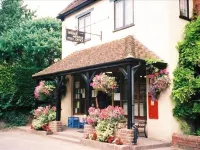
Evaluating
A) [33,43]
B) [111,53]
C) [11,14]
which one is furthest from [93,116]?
[11,14]

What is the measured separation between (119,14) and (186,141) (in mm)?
6841

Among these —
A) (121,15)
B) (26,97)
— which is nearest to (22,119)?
(26,97)

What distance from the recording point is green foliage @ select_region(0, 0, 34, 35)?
93.1 feet

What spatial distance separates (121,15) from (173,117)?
5.56m

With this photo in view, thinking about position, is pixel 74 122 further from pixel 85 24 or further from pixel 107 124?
pixel 107 124

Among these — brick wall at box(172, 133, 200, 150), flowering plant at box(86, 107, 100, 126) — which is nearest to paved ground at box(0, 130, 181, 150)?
brick wall at box(172, 133, 200, 150)

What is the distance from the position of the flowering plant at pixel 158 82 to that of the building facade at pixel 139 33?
9.8 inches

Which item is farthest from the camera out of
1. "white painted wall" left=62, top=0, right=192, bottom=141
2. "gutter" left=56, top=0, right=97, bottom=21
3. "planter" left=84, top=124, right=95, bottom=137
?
"gutter" left=56, top=0, right=97, bottom=21

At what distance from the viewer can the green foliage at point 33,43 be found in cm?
2220

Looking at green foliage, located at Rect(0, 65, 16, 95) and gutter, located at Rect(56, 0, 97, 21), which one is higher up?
gutter, located at Rect(56, 0, 97, 21)

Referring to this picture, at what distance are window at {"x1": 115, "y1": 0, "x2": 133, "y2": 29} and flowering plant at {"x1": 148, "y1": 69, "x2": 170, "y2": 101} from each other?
3159 millimetres

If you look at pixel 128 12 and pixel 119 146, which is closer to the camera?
pixel 119 146

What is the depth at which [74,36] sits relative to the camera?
14.5 m

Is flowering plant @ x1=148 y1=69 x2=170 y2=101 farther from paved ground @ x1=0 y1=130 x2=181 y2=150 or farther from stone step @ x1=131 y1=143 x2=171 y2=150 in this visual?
paved ground @ x1=0 y1=130 x2=181 y2=150
